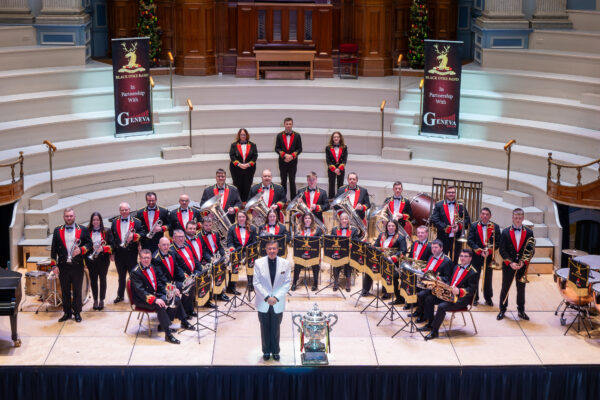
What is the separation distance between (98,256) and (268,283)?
9.86 feet

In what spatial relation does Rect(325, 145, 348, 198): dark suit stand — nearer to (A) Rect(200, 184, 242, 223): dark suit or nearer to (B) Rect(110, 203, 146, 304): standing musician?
(A) Rect(200, 184, 242, 223): dark suit

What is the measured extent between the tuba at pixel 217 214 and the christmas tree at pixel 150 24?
6.57 meters

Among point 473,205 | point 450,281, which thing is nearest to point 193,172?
point 473,205

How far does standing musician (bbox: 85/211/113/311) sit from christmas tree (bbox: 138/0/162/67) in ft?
24.8

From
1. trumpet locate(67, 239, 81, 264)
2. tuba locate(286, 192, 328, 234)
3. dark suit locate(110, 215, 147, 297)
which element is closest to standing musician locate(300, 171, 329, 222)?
tuba locate(286, 192, 328, 234)

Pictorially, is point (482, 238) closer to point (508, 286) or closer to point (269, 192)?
point (508, 286)

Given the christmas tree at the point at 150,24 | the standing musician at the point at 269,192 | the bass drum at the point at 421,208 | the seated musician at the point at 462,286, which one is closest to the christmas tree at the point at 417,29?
the christmas tree at the point at 150,24

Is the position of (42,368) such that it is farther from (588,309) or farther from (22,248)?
(588,309)

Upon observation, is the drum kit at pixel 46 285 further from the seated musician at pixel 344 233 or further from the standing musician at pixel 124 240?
the seated musician at pixel 344 233

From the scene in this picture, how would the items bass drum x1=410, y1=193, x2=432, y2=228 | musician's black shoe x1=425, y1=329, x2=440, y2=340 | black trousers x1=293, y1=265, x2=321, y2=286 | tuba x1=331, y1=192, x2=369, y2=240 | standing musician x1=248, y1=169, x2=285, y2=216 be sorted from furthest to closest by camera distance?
bass drum x1=410, y1=193, x2=432, y2=228
standing musician x1=248, y1=169, x2=285, y2=216
tuba x1=331, y1=192, x2=369, y2=240
black trousers x1=293, y1=265, x2=321, y2=286
musician's black shoe x1=425, y1=329, x2=440, y2=340

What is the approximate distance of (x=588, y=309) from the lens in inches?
601

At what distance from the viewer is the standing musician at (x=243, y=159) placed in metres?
18.3

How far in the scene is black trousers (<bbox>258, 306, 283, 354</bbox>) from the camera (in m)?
13.6

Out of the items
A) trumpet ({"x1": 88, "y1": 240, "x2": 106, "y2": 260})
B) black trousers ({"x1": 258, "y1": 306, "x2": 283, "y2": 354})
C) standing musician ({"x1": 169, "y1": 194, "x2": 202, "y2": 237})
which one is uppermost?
standing musician ({"x1": 169, "y1": 194, "x2": 202, "y2": 237})
